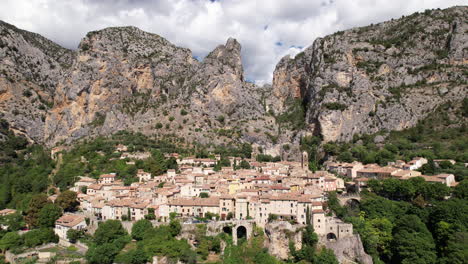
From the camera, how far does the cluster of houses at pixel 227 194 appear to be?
42.8 m

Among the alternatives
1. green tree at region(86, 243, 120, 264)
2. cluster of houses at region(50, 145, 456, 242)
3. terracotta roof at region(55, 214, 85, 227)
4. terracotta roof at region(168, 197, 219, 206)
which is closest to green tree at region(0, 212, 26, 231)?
terracotta roof at region(55, 214, 85, 227)

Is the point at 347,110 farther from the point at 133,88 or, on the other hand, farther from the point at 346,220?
the point at 133,88

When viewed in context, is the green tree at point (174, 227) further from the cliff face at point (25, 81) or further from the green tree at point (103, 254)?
the cliff face at point (25, 81)

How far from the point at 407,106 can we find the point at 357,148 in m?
26.6

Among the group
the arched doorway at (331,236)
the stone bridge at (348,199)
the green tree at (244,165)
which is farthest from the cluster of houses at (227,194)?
the green tree at (244,165)

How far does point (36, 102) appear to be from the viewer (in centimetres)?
11644

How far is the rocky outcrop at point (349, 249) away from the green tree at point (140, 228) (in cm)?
2267

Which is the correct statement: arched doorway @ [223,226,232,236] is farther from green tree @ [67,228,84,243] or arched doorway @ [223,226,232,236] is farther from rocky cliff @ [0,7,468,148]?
rocky cliff @ [0,7,468,148]

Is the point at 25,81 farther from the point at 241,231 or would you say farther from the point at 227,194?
the point at 241,231

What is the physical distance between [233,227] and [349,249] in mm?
14711

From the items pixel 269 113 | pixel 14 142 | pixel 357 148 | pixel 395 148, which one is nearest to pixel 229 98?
pixel 269 113

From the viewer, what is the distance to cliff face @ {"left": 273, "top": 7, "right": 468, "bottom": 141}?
91.1 metres

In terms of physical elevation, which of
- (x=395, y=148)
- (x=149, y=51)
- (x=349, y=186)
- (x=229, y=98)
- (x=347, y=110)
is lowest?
(x=349, y=186)

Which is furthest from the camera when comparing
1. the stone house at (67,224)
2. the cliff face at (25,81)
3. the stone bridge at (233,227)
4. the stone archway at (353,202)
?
the cliff face at (25,81)
